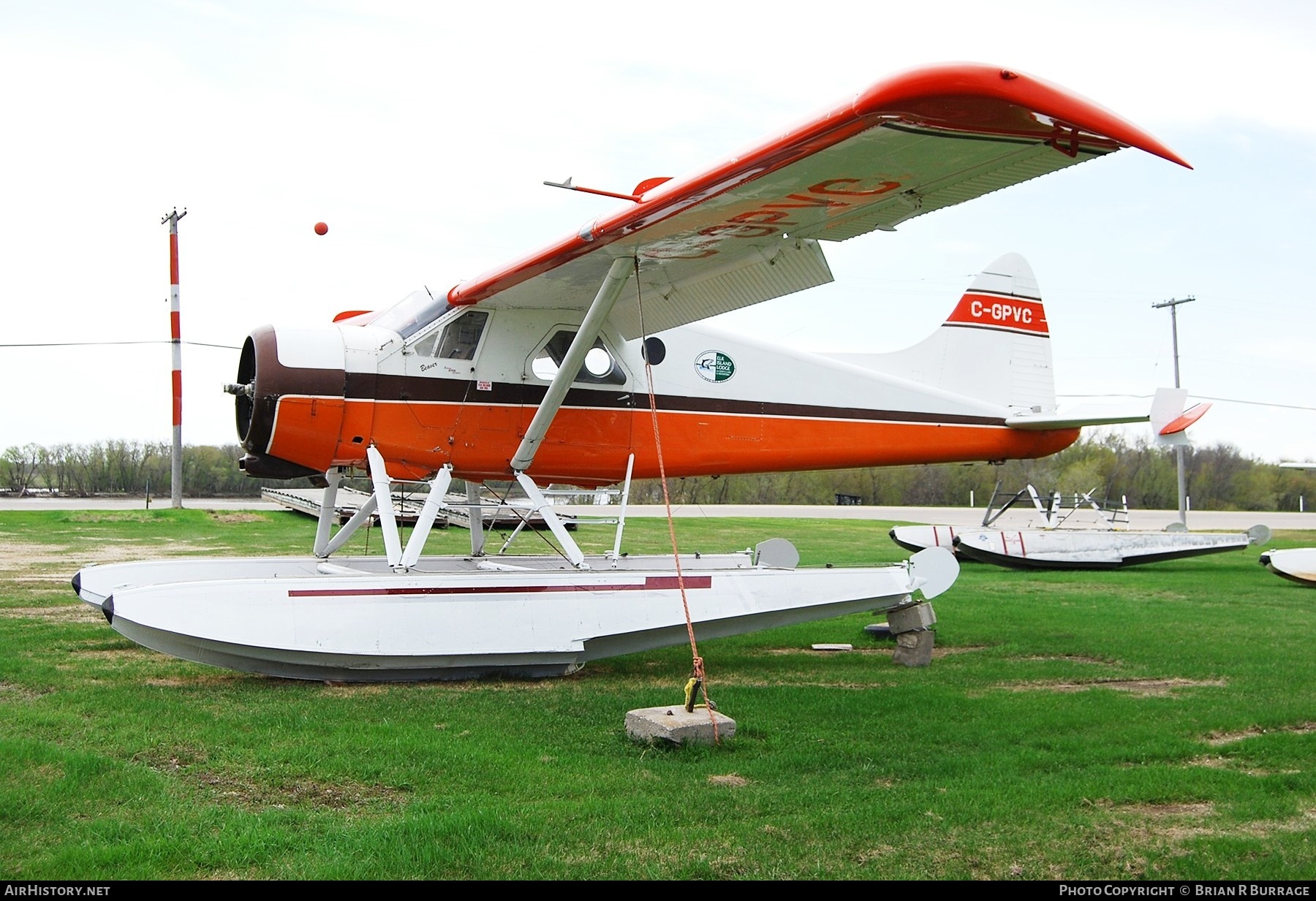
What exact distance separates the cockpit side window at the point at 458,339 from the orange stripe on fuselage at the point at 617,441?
43 cm

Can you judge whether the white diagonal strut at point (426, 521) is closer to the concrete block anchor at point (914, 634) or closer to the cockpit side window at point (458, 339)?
the cockpit side window at point (458, 339)

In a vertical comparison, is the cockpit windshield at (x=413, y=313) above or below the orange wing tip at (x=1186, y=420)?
above

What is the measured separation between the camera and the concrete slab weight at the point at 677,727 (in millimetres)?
5562

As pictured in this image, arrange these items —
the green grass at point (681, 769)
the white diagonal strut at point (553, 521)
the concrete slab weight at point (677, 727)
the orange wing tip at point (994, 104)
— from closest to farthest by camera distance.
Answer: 1. the green grass at point (681, 769)
2. the orange wing tip at point (994, 104)
3. the concrete slab weight at point (677, 727)
4. the white diagonal strut at point (553, 521)

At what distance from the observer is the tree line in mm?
54863

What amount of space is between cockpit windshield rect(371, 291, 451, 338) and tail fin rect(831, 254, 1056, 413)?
4.25 metres

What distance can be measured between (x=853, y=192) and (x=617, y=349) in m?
3.41

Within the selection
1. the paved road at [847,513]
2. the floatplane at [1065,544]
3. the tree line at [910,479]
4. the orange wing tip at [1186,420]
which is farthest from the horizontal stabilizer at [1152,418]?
the tree line at [910,479]

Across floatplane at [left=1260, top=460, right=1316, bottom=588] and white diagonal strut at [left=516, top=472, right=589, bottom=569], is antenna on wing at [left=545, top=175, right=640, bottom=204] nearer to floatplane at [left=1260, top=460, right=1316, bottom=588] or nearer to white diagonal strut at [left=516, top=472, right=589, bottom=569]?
white diagonal strut at [left=516, top=472, right=589, bottom=569]

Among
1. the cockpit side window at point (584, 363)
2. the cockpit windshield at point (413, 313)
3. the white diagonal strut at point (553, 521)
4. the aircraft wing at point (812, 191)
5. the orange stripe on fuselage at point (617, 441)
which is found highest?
the aircraft wing at point (812, 191)

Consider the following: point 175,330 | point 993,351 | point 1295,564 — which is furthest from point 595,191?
point 175,330

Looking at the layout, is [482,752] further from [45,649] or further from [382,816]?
[45,649]
